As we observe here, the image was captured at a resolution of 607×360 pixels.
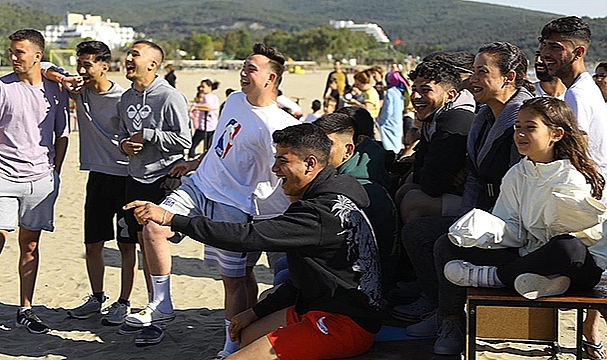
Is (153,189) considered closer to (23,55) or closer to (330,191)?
(23,55)

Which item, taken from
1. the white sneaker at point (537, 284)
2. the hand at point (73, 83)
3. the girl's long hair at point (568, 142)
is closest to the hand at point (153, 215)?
the white sneaker at point (537, 284)

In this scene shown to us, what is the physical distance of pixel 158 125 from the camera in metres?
5.55

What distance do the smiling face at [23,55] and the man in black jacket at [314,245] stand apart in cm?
217

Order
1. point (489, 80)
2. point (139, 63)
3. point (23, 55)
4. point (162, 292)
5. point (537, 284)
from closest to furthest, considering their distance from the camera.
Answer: point (537, 284) → point (489, 80) → point (162, 292) → point (139, 63) → point (23, 55)

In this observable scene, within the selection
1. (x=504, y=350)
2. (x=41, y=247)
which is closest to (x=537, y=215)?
(x=504, y=350)

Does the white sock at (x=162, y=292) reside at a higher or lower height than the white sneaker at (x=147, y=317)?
higher

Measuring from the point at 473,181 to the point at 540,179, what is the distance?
2.21ft

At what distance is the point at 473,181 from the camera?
14.5 ft

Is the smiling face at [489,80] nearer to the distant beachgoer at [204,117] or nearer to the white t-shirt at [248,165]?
the white t-shirt at [248,165]

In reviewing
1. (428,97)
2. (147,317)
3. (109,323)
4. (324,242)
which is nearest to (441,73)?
(428,97)

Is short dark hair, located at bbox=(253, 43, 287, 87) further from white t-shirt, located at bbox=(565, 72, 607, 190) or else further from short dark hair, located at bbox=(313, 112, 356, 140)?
white t-shirt, located at bbox=(565, 72, 607, 190)

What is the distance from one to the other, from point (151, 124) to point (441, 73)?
1.96 m

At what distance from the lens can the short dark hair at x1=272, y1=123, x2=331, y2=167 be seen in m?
4.09

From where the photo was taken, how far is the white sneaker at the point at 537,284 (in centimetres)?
365
